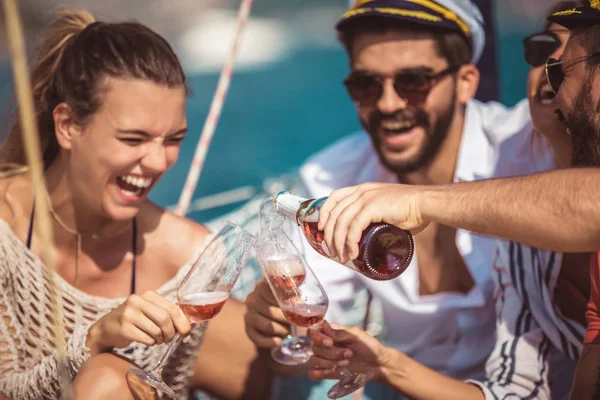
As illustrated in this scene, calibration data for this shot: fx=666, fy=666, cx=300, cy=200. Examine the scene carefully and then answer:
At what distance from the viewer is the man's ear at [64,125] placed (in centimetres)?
216

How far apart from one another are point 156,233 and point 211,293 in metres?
0.80

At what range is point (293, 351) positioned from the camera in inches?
82.9

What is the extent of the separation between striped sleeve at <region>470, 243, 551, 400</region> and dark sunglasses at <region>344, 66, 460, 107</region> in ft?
2.42

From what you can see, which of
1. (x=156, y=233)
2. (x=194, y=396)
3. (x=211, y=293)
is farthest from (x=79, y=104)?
(x=194, y=396)

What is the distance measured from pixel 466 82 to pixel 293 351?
1.46 meters

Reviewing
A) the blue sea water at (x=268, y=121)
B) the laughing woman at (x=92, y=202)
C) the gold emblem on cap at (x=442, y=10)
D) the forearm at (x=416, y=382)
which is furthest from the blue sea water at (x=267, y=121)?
the forearm at (x=416, y=382)

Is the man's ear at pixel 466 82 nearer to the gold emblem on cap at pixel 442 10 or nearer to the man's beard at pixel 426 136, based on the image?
the man's beard at pixel 426 136

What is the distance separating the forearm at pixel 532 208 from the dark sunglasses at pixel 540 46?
0.93 m

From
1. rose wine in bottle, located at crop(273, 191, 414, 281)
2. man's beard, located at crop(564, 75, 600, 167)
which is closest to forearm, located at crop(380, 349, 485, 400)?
rose wine in bottle, located at crop(273, 191, 414, 281)

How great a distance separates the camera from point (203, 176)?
376 cm

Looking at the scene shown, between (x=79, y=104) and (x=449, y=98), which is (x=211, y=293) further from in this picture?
(x=449, y=98)

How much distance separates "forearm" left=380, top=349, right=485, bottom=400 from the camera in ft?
6.81

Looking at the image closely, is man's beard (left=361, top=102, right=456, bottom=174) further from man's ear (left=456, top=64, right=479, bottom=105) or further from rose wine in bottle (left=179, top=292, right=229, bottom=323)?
rose wine in bottle (left=179, top=292, right=229, bottom=323)

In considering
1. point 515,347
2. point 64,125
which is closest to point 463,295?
point 515,347
